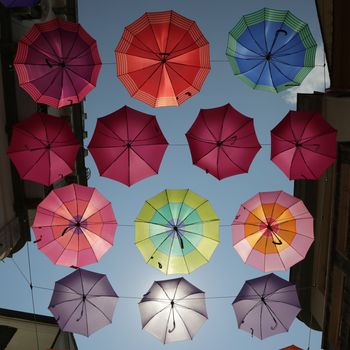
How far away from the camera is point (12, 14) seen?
12.9 meters

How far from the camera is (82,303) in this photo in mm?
11984

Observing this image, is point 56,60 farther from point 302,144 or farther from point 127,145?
point 302,144

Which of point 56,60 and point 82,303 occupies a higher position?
point 56,60

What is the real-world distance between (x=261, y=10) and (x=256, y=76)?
68.8 inches

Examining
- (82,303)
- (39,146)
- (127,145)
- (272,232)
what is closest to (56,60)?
(39,146)

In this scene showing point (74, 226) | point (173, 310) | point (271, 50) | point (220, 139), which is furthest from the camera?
point (173, 310)

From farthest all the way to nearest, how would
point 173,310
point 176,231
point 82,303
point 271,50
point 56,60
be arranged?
point 173,310, point 82,303, point 176,231, point 271,50, point 56,60

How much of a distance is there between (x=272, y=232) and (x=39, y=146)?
703 centimetres

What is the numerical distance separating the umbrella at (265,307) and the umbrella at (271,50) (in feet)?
18.9

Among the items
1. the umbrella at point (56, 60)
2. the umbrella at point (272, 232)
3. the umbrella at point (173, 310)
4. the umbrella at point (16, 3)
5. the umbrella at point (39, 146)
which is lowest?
the umbrella at point (173, 310)

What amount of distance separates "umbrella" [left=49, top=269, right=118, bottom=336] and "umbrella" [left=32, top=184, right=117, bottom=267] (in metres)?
0.63

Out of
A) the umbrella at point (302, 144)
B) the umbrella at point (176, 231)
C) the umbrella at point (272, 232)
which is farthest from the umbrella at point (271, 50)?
the umbrella at point (176, 231)

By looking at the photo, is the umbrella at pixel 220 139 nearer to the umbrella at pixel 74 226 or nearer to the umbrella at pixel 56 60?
the umbrella at pixel 74 226

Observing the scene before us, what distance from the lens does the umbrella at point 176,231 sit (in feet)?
38.1
